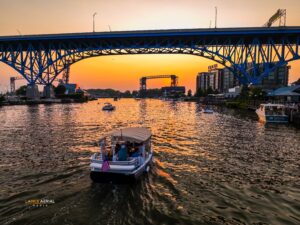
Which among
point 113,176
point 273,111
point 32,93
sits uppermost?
point 32,93

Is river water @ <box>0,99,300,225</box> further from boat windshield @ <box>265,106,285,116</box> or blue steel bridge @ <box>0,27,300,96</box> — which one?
blue steel bridge @ <box>0,27,300,96</box>

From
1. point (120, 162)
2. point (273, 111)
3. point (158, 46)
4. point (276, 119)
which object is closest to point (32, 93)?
point (158, 46)

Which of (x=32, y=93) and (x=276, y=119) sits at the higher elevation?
(x=32, y=93)

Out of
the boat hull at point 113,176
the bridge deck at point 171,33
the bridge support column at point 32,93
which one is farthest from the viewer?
the bridge support column at point 32,93

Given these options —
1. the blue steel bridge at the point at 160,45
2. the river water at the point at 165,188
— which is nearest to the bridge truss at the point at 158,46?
the blue steel bridge at the point at 160,45

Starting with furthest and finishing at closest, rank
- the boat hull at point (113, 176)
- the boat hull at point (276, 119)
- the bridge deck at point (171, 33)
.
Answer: the bridge deck at point (171, 33) < the boat hull at point (276, 119) < the boat hull at point (113, 176)

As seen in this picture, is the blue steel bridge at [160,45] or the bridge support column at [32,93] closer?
the blue steel bridge at [160,45]

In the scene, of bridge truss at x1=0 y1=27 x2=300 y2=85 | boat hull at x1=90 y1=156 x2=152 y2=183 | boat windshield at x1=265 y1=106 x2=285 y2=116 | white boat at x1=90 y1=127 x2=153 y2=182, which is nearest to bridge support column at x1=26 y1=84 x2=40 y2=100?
bridge truss at x1=0 y1=27 x2=300 y2=85

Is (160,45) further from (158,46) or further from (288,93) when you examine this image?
(288,93)

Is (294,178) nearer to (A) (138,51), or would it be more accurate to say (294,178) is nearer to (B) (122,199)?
(B) (122,199)

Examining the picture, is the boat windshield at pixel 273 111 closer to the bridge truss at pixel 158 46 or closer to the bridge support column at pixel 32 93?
the bridge truss at pixel 158 46

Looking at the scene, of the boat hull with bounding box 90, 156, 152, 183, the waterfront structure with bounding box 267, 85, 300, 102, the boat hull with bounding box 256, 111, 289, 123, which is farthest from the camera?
the waterfront structure with bounding box 267, 85, 300, 102

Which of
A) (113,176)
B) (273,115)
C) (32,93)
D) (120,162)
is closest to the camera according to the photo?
(113,176)

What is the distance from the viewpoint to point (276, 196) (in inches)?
424
